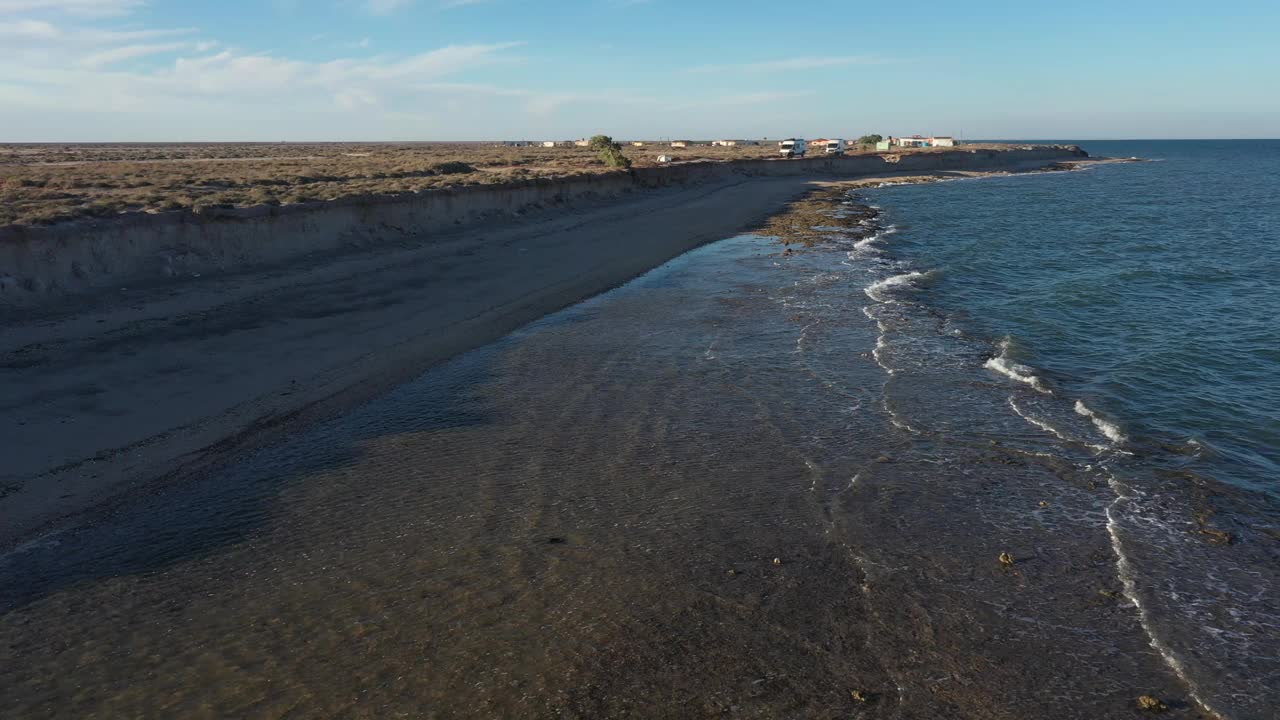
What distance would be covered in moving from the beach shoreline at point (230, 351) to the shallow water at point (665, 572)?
1172mm

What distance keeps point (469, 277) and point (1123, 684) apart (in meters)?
23.1

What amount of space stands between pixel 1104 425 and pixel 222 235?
27.1 metres

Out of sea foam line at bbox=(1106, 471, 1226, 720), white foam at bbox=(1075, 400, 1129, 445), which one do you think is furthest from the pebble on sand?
white foam at bbox=(1075, 400, 1129, 445)

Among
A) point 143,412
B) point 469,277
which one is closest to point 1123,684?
point 143,412

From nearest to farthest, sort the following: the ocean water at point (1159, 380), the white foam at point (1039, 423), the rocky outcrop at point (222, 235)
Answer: the ocean water at point (1159, 380), the white foam at point (1039, 423), the rocky outcrop at point (222, 235)

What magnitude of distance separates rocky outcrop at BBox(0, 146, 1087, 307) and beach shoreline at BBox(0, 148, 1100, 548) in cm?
114

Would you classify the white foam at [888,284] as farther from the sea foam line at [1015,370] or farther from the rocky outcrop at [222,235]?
the rocky outcrop at [222,235]

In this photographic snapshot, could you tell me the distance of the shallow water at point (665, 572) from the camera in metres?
6.96

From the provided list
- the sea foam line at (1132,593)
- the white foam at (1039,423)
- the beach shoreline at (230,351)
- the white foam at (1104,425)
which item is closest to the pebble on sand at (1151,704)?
the sea foam line at (1132,593)

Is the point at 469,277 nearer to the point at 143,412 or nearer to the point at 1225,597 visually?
the point at 143,412

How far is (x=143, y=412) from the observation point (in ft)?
44.0

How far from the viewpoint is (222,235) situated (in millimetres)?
26297

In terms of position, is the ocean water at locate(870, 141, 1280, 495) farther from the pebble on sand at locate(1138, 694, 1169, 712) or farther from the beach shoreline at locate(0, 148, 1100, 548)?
the beach shoreline at locate(0, 148, 1100, 548)

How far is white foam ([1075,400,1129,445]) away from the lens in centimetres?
1282
